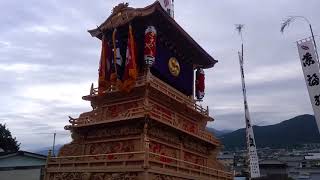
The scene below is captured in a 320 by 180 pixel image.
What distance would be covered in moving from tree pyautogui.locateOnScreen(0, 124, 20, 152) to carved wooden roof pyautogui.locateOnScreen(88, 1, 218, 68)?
30.2 meters

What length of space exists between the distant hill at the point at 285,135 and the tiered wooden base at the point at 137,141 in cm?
10277

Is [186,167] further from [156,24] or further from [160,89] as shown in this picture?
[156,24]

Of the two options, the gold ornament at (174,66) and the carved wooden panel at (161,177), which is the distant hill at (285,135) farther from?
the carved wooden panel at (161,177)

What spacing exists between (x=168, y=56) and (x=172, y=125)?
7.27 metres

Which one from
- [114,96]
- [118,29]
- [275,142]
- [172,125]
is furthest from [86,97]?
[275,142]

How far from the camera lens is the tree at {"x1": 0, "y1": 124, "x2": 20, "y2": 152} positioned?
50053mm

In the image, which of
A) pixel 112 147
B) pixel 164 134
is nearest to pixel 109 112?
pixel 112 147

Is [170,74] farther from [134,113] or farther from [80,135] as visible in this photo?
[80,135]

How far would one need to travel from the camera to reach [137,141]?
75.0 feet

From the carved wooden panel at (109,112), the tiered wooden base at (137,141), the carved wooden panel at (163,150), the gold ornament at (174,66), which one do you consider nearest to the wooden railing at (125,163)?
the tiered wooden base at (137,141)

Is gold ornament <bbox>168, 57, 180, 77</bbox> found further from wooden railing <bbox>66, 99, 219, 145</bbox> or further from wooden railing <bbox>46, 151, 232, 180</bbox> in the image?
wooden railing <bbox>46, 151, 232, 180</bbox>

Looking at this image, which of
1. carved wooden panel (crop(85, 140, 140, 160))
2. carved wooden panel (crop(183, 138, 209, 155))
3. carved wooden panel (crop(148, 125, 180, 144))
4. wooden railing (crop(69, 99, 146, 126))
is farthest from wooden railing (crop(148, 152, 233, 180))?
wooden railing (crop(69, 99, 146, 126))

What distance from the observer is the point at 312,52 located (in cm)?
1856

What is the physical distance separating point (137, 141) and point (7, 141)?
35.7 m
